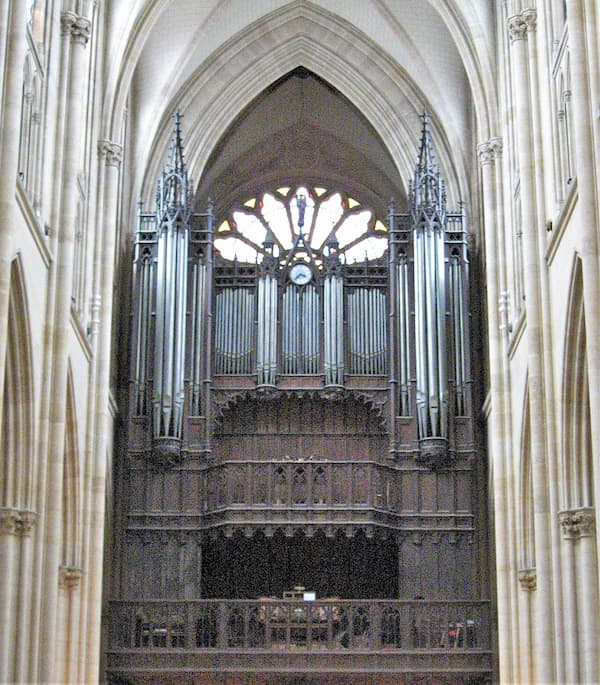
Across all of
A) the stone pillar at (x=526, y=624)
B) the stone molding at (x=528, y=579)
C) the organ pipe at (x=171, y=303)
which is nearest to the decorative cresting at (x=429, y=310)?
the organ pipe at (x=171, y=303)

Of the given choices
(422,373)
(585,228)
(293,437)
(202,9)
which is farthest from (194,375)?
(585,228)

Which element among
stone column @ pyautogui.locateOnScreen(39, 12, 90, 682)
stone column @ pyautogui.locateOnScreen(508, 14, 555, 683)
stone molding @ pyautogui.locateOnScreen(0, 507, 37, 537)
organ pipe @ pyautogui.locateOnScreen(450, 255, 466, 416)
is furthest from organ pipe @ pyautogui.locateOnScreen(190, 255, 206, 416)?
stone molding @ pyautogui.locateOnScreen(0, 507, 37, 537)

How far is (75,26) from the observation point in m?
23.4

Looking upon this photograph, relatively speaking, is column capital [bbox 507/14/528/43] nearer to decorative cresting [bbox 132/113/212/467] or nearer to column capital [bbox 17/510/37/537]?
decorative cresting [bbox 132/113/212/467]

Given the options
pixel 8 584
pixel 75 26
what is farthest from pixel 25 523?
pixel 75 26

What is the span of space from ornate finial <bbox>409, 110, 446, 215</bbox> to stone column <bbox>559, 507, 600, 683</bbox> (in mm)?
12325

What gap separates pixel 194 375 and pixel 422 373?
473 centimetres

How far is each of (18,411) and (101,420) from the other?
6104mm

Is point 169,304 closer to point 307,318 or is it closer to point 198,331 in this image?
point 198,331

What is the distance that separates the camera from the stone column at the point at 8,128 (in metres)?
17.0

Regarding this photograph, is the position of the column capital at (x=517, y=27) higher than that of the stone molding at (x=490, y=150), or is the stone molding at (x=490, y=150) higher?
the column capital at (x=517, y=27)

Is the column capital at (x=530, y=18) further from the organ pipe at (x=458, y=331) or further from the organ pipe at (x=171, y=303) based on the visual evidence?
the organ pipe at (x=171, y=303)

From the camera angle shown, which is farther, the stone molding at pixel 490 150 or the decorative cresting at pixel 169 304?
the decorative cresting at pixel 169 304

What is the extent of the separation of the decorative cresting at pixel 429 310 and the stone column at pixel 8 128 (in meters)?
12.5
